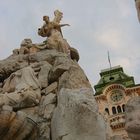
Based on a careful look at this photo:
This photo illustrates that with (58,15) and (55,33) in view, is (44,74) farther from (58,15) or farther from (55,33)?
(58,15)

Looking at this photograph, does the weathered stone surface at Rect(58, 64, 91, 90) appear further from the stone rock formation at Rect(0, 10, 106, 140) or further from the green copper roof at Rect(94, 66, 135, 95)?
the green copper roof at Rect(94, 66, 135, 95)

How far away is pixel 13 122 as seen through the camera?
5406 millimetres

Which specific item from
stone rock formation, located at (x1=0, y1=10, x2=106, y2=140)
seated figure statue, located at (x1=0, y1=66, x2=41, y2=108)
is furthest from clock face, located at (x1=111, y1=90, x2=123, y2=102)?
seated figure statue, located at (x1=0, y1=66, x2=41, y2=108)

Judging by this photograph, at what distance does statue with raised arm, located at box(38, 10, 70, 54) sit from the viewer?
859 centimetres

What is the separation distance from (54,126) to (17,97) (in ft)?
3.94

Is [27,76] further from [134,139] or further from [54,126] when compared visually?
[134,139]

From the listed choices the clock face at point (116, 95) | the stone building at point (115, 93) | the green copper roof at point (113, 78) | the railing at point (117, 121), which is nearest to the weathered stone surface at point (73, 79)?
the railing at point (117, 121)

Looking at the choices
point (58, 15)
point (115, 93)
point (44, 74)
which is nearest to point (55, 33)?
point (58, 15)

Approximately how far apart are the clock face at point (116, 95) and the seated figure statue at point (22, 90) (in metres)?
49.9

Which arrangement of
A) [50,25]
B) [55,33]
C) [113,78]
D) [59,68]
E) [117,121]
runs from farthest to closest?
[113,78] < [117,121] < [50,25] < [55,33] < [59,68]

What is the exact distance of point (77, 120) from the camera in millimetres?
5055

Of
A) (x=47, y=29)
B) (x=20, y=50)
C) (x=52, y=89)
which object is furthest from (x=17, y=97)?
(x=47, y=29)

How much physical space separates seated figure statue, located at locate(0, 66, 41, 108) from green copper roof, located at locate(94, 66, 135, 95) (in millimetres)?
49021

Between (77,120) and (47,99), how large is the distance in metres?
1.24
